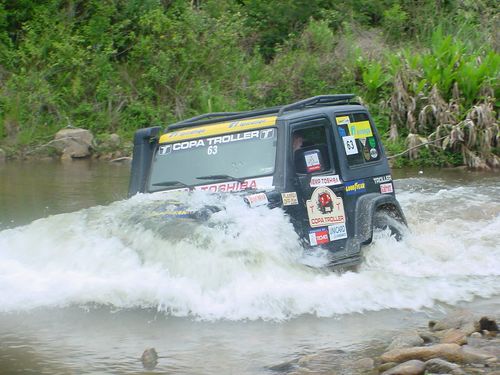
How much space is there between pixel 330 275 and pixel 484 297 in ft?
5.43

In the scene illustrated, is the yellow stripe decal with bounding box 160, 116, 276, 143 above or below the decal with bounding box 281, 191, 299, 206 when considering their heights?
above

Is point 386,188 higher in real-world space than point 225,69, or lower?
lower

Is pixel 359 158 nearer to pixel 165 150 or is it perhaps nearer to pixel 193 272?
pixel 165 150

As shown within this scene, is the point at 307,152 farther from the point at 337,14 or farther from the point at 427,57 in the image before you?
the point at 337,14

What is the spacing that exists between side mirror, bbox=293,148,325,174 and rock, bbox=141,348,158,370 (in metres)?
2.80

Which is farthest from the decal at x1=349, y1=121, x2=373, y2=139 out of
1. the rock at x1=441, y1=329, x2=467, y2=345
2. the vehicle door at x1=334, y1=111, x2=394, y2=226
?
the rock at x1=441, y1=329, x2=467, y2=345

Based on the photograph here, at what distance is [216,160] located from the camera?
9.41 meters

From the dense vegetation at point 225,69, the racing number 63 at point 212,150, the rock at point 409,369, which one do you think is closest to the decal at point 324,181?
the racing number 63 at point 212,150

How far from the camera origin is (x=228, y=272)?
8562 mm

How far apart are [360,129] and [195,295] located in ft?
10.0

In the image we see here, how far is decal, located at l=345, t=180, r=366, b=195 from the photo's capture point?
9656mm

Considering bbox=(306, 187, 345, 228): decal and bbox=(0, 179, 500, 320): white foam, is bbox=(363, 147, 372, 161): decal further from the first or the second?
bbox=(0, 179, 500, 320): white foam

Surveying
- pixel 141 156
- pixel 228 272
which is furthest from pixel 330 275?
pixel 141 156

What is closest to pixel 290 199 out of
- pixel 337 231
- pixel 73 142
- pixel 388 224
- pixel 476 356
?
pixel 337 231
